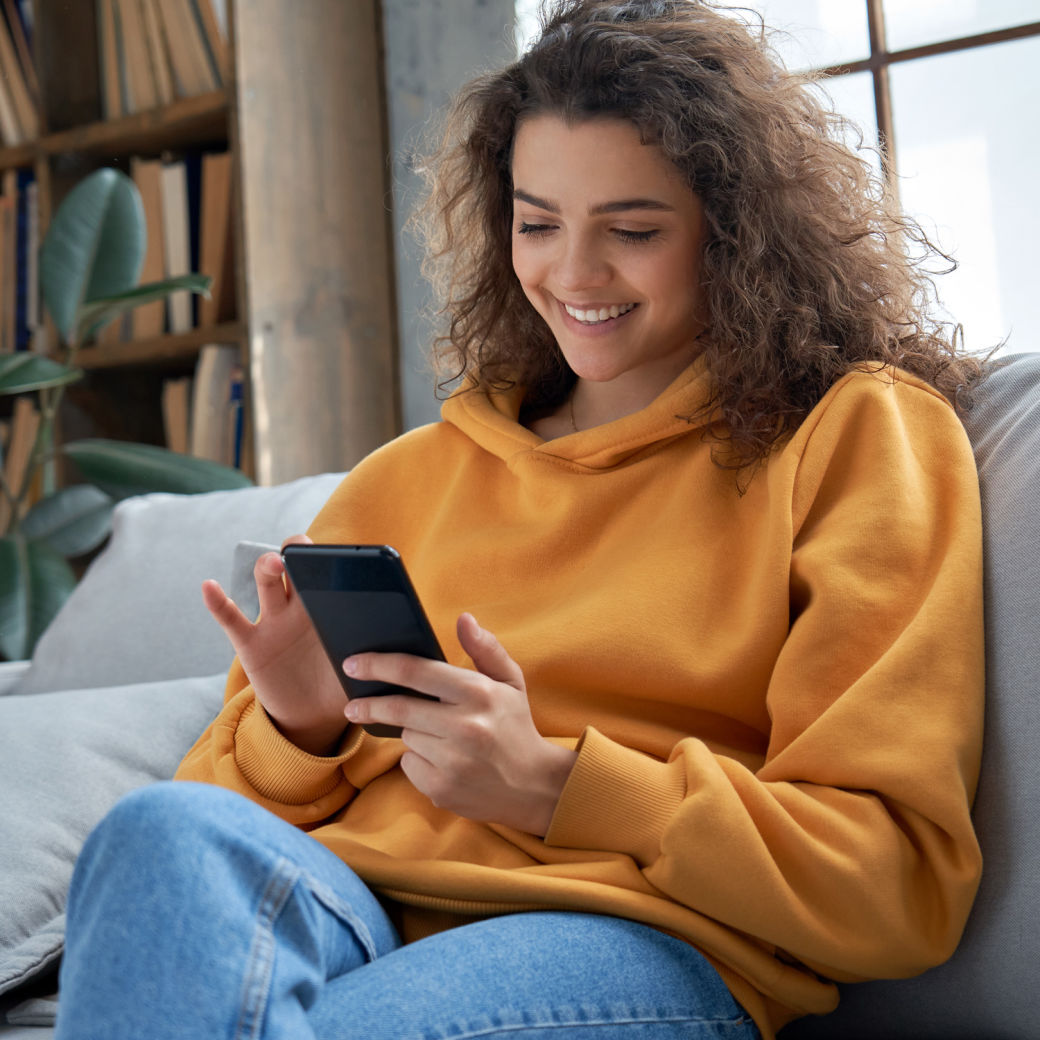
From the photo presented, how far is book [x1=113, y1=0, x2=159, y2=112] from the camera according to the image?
2449 mm

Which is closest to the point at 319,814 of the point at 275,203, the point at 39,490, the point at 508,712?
the point at 508,712

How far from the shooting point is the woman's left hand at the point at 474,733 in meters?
0.82

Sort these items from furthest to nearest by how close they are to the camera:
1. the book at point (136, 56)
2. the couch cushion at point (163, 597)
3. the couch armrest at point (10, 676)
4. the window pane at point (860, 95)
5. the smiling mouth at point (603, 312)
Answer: the book at point (136, 56), the window pane at point (860, 95), the couch armrest at point (10, 676), the couch cushion at point (163, 597), the smiling mouth at point (603, 312)

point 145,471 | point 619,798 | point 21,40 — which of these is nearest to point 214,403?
point 145,471

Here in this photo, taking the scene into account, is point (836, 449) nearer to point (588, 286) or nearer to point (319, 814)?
point (588, 286)

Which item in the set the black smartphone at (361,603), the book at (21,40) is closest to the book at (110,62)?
the book at (21,40)

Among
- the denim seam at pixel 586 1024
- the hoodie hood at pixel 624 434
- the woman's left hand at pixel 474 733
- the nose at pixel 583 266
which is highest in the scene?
the nose at pixel 583 266

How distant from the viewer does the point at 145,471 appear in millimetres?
2209

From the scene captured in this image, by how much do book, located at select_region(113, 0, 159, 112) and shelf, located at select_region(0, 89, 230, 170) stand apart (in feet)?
0.16

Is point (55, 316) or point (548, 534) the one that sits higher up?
point (55, 316)

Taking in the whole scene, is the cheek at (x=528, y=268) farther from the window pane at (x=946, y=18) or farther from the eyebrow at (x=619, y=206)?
the window pane at (x=946, y=18)

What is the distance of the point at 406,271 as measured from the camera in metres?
2.43

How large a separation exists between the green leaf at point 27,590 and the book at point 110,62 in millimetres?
953

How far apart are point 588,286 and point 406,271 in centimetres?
145
